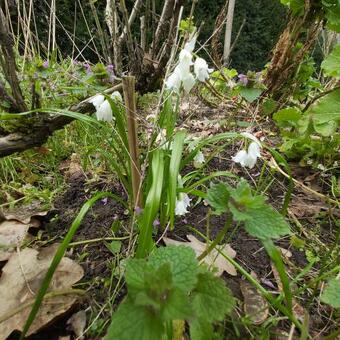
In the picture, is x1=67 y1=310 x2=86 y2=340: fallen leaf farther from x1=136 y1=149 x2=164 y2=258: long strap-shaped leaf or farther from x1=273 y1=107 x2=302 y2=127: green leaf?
x1=273 y1=107 x2=302 y2=127: green leaf

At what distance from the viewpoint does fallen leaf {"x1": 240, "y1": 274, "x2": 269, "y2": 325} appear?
0.90 metres

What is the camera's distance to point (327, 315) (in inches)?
38.4

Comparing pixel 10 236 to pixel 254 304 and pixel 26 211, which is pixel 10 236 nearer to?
pixel 26 211

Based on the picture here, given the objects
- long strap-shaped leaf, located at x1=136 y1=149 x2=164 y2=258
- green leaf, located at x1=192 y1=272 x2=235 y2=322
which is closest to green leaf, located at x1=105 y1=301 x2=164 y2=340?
green leaf, located at x1=192 y1=272 x2=235 y2=322

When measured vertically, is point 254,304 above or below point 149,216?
below

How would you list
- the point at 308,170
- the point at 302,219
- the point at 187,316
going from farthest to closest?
the point at 308,170 < the point at 302,219 < the point at 187,316

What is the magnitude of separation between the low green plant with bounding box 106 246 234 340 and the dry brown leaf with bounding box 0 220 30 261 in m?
0.57

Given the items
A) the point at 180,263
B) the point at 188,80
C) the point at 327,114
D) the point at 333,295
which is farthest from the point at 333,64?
the point at 180,263

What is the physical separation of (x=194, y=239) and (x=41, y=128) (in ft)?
2.25

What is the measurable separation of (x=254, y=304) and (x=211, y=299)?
12.4 inches

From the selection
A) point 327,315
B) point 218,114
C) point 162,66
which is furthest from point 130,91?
point 218,114

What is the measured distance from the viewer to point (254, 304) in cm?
94

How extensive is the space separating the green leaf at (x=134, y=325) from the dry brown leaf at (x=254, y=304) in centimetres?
38

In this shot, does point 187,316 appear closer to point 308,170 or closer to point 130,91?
point 130,91
